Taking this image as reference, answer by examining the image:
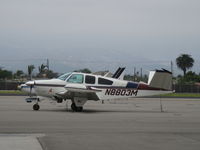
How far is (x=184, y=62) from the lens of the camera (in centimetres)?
13088

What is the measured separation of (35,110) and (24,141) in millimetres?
10935

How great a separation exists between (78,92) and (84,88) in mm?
477

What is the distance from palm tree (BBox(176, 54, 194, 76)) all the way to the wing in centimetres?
11138

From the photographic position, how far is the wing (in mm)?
21000

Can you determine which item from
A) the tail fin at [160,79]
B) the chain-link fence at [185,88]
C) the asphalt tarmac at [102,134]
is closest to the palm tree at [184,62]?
the chain-link fence at [185,88]

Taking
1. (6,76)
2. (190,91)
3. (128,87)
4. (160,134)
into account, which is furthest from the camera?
(6,76)

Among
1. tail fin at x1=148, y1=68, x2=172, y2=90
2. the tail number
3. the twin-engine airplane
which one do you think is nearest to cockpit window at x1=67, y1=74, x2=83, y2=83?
the twin-engine airplane

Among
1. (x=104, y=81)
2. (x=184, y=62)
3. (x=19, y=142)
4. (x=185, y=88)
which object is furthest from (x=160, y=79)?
(x=184, y=62)

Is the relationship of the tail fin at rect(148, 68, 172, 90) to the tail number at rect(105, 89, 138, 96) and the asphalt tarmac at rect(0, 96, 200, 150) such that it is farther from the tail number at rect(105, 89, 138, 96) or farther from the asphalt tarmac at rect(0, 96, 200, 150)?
the asphalt tarmac at rect(0, 96, 200, 150)

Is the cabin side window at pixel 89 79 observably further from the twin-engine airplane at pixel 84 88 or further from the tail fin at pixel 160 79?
the tail fin at pixel 160 79

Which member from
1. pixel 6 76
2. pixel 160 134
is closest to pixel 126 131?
pixel 160 134

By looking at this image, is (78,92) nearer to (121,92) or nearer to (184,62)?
(121,92)

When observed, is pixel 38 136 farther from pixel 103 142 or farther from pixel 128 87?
pixel 128 87

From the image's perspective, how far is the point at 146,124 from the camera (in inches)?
603
